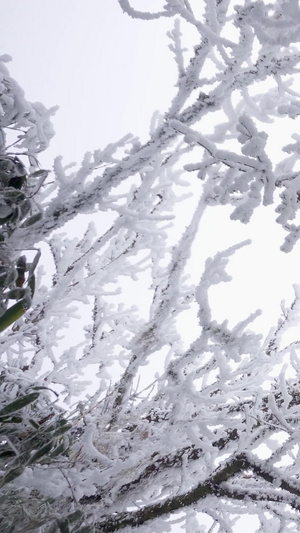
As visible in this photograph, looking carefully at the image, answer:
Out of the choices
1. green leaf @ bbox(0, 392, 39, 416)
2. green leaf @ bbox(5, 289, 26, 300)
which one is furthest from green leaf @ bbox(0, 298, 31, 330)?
green leaf @ bbox(0, 392, 39, 416)

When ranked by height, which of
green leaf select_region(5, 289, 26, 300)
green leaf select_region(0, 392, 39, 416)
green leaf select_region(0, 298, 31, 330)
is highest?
green leaf select_region(5, 289, 26, 300)

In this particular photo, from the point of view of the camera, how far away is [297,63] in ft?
6.75

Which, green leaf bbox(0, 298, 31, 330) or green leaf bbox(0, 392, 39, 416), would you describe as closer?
green leaf bbox(0, 298, 31, 330)

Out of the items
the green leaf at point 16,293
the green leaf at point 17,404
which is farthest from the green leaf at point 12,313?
the green leaf at point 17,404

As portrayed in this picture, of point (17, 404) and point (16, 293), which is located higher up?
point (16, 293)

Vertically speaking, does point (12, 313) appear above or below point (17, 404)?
above

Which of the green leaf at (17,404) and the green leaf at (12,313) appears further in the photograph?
the green leaf at (17,404)

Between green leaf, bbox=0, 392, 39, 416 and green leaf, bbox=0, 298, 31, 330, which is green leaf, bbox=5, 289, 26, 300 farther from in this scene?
green leaf, bbox=0, 392, 39, 416

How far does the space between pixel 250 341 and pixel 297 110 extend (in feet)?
3.17

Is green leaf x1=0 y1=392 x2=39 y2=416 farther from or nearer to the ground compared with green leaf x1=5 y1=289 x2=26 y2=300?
nearer to the ground

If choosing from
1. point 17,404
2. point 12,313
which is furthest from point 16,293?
point 17,404

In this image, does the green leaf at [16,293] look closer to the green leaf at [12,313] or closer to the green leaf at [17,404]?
the green leaf at [12,313]

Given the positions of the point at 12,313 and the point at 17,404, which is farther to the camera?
the point at 17,404

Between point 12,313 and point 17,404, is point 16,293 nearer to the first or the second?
point 12,313
